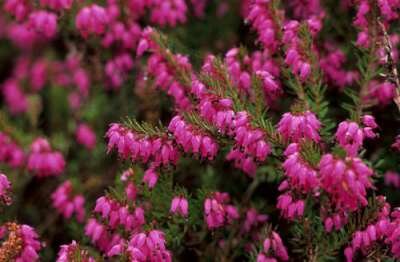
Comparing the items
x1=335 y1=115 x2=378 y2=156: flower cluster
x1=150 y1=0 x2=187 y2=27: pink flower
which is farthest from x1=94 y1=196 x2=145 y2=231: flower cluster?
x1=150 y1=0 x2=187 y2=27: pink flower

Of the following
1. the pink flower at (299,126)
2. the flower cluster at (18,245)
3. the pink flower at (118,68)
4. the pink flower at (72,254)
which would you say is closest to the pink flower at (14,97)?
the pink flower at (118,68)

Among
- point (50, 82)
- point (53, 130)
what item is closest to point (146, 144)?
point (53, 130)

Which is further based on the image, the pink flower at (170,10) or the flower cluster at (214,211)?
the pink flower at (170,10)

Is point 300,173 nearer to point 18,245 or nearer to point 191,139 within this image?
point 191,139

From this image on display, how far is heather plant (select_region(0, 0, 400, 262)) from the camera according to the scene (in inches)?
132

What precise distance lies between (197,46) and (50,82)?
87.1 inches

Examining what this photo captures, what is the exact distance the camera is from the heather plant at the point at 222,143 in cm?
336

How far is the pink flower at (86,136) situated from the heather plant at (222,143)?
12 mm

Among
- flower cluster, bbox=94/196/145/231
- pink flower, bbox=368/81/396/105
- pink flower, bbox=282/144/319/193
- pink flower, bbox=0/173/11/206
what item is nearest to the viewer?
pink flower, bbox=282/144/319/193

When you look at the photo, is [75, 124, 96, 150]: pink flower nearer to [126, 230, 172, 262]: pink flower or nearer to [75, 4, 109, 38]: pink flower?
[75, 4, 109, 38]: pink flower

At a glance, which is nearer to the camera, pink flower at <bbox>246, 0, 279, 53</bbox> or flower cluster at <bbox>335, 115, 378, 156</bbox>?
flower cluster at <bbox>335, 115, 378, 156</bbox>

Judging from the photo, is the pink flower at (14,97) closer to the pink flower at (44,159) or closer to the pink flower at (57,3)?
the pink flower at (44,159)

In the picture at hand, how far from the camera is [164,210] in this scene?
3.98 metres

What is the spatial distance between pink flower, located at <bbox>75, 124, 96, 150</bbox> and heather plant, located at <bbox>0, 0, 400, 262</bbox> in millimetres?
12
